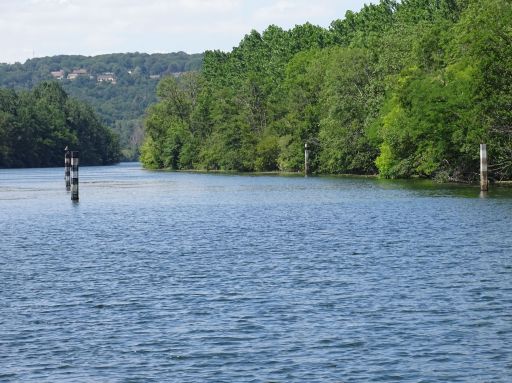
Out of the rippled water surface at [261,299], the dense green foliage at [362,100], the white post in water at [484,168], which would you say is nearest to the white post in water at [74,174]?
the rippled water surface at [261,299]

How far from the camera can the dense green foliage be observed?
69812 millimetres

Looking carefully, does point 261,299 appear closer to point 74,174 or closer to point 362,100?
point 74,174

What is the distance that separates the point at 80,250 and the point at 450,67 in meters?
48.3

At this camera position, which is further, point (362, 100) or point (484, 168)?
point (362, 100)

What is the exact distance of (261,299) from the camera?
81.5ft

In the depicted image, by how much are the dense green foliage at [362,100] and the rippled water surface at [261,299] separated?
2191 cm

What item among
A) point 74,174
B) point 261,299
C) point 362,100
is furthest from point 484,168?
point 261,299

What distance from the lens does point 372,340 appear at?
1978 cm

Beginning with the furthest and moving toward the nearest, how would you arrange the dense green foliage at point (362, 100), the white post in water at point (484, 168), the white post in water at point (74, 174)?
the dense green foliage at point (362, 100) < the white post in water at point (484, 168) < the white post in water at point (74, 174)

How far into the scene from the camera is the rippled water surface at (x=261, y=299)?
18.1 m

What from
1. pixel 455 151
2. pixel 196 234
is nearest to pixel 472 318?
pixel 196 234

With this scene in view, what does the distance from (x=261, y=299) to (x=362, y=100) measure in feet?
262

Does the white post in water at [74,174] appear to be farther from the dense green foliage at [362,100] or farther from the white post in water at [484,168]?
the dense green foliage at [362,100]

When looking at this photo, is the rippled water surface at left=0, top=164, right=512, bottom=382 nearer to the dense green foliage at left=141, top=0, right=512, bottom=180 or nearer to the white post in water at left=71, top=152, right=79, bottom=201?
the white post in water at left=71, top=152, right=79, bottom=201
